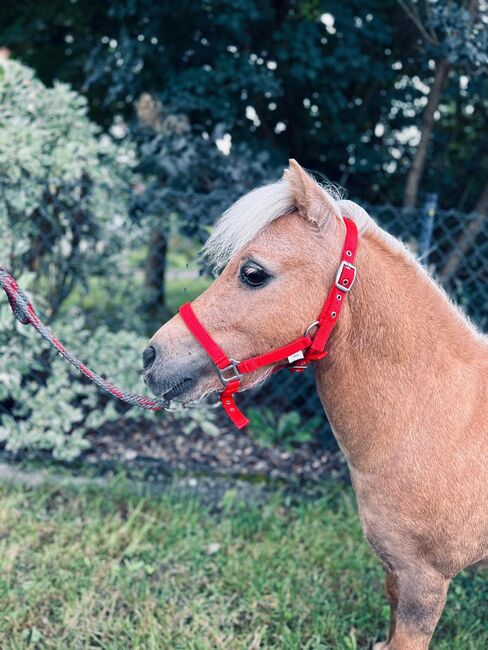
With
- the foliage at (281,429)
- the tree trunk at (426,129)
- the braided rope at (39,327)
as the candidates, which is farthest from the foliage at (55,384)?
the tree trunk at (426,129)

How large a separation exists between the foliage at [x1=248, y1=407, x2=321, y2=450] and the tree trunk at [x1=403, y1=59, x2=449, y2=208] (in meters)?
1.78

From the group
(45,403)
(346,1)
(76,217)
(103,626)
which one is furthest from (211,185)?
(103,626)

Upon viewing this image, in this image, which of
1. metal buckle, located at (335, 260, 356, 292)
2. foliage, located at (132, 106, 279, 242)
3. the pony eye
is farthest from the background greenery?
metal buckle, located at (335, 260, 356, 292)

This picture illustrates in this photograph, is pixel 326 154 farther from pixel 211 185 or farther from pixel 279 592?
pixel 279 592

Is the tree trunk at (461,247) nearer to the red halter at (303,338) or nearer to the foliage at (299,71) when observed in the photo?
the foliage at (299,71)

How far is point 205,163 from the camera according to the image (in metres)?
3.87

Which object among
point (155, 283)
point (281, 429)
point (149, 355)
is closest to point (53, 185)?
point (155, 283)

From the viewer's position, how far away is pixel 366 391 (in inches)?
70.6

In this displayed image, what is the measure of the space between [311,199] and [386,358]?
1.81 feet

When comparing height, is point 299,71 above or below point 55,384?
above

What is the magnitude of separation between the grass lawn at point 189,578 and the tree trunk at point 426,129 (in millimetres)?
2265

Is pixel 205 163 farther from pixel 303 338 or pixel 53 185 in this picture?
pixel 303 338

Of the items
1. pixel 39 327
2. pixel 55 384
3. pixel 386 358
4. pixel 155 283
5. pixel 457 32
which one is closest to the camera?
pixel 386 358

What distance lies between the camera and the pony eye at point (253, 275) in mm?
1675
